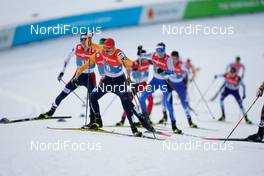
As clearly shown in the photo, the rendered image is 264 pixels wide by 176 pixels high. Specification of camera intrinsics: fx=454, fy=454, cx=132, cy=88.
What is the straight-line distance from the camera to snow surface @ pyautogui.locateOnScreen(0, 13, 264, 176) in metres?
7.01

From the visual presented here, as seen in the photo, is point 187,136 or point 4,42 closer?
point 187,136

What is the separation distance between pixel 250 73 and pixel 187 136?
8777 mm

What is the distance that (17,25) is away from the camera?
801 inches
